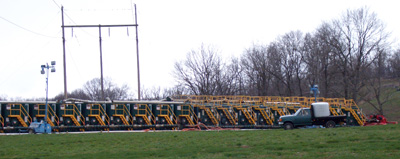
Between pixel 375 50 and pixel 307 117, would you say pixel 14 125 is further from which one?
pixel 375 50

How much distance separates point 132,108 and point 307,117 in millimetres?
15442

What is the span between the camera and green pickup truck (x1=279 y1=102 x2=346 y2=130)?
34062mm

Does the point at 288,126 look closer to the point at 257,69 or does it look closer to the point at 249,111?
the point at 249,111

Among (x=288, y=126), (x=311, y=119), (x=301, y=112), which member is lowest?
(x=288, y=126)

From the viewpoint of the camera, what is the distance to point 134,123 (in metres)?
40.4

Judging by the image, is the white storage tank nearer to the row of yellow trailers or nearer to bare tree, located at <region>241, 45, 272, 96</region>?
the row of yellow trailers

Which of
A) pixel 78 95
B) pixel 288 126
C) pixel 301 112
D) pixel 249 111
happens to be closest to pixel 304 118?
pixel 301 112

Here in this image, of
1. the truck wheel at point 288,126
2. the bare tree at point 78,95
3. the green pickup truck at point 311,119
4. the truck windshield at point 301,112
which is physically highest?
the bare tree at point 78,95

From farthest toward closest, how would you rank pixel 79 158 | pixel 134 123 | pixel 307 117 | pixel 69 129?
pixel 134 123, pixel 69 129, pixel 307 117, pixel 79 158

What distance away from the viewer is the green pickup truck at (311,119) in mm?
34062

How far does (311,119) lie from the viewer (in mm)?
34406

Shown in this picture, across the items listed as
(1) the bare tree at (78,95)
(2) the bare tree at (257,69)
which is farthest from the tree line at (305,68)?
(1) the bare tree at (78,95)

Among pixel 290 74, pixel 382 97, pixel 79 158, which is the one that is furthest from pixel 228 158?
pixel 382 97

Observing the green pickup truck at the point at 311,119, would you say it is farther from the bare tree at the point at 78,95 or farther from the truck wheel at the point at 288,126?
the bare tree at the point at 78,95
